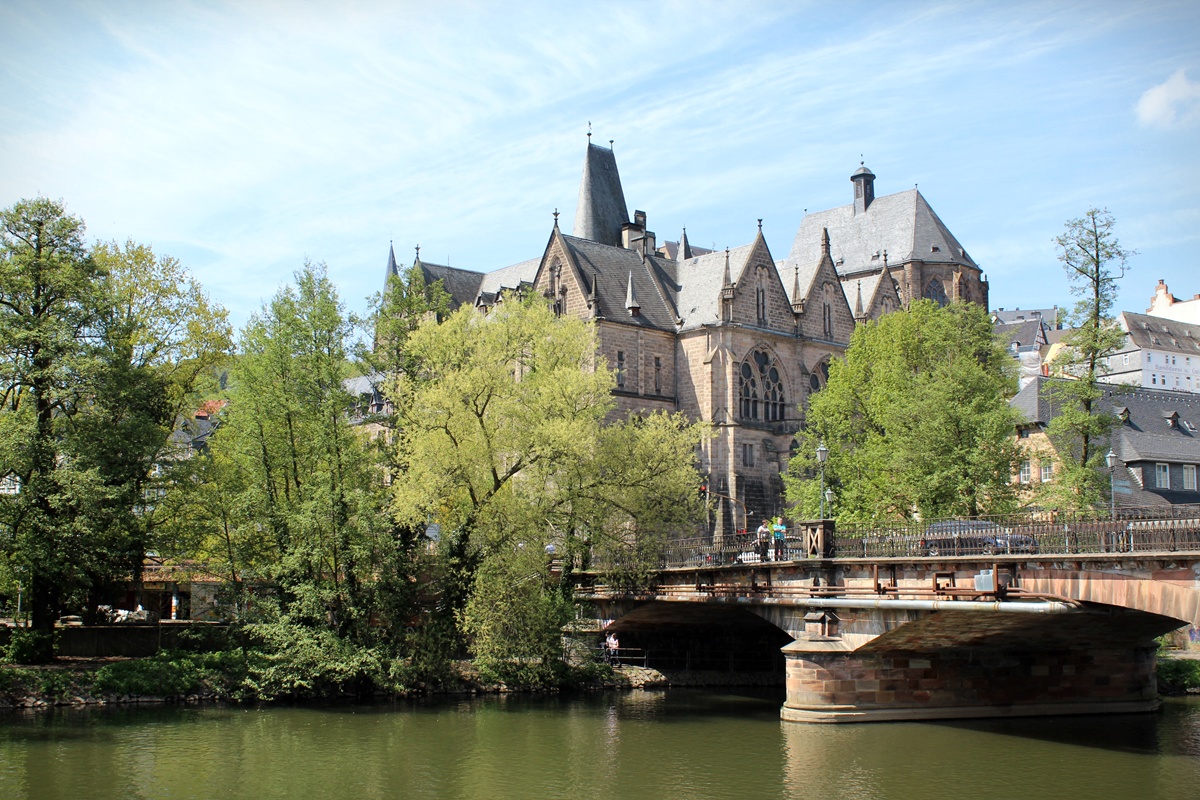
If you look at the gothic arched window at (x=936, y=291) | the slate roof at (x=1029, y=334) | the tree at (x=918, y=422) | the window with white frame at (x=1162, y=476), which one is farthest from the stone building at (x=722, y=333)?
the slate roof at (x=1029, y=334)

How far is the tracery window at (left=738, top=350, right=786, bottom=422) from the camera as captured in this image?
218 feet

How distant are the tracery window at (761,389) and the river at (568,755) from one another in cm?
3117

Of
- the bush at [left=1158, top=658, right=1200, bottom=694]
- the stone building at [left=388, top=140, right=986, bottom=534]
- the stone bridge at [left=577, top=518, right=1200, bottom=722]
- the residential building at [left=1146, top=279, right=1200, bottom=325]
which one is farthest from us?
the residential building at [left=1146, top=279, right=1200, bottom=325]

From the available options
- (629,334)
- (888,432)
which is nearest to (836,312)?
(629,334)

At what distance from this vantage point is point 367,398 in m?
44.3

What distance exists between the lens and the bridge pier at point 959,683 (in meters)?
32.9

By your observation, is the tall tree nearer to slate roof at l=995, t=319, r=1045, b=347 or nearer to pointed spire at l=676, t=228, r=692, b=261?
pointed spire at l=676, t=228, r=692, b=261

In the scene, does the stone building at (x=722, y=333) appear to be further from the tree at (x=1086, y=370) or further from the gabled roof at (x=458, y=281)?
the tree at (x=1086, y=370)

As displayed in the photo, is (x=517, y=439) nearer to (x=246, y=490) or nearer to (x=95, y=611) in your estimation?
(x=246, y=490)

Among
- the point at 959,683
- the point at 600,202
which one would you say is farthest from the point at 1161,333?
the point at 959,683

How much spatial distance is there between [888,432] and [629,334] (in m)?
20.6

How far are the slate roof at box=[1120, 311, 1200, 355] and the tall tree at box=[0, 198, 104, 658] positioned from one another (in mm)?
101236

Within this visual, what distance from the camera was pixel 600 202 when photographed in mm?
78812

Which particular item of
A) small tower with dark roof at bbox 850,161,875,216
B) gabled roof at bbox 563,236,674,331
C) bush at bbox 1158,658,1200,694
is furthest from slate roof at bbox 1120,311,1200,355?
bush at bbox 1158,658,1200,694
